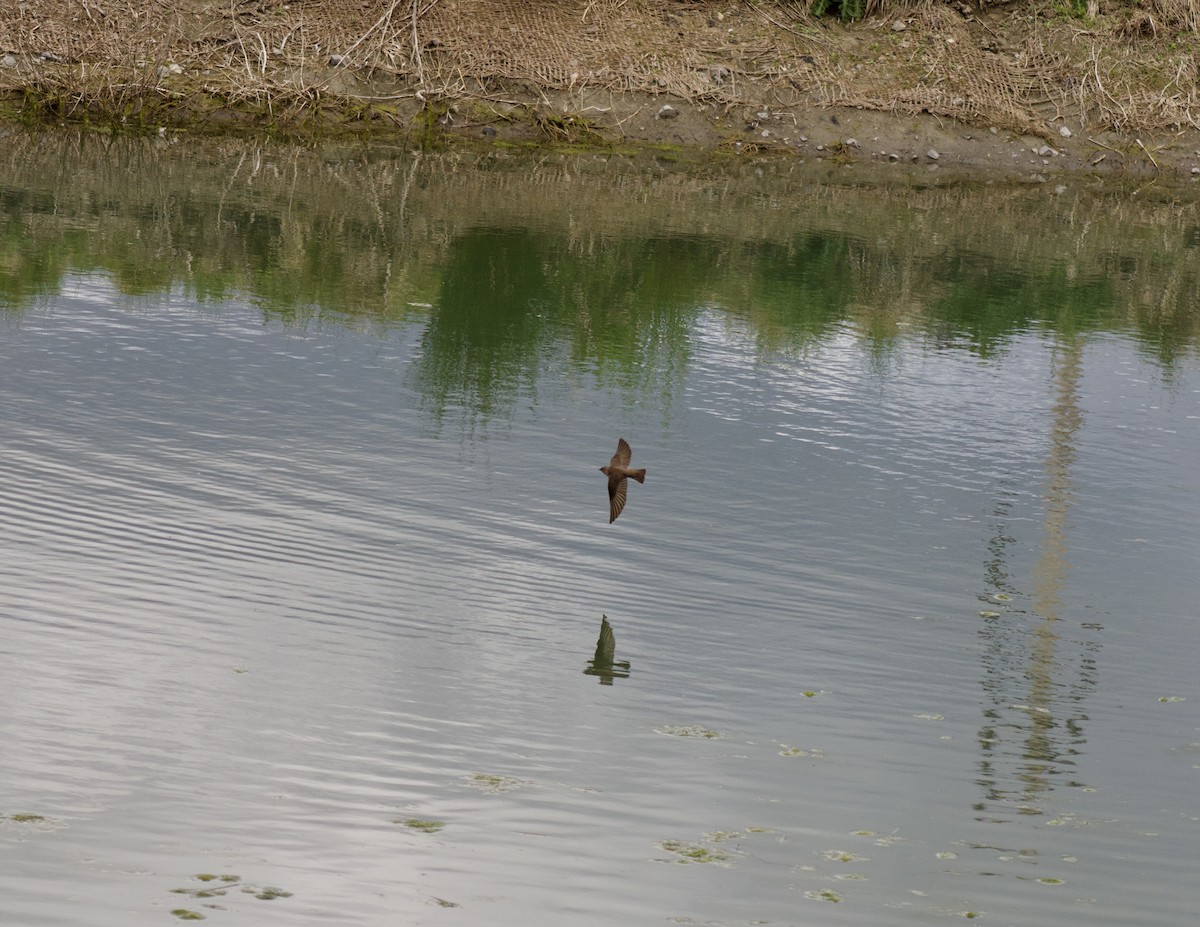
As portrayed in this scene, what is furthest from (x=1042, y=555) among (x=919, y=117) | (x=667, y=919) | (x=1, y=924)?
(x=919, y=117)

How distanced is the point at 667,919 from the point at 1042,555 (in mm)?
4660

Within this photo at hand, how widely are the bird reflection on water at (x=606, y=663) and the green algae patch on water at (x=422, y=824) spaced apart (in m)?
1.57

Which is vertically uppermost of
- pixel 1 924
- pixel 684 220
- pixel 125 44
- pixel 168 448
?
pixel 125 44

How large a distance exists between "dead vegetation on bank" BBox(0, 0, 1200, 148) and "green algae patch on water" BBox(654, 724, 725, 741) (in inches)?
Answer: 747

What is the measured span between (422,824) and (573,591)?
8.43ft

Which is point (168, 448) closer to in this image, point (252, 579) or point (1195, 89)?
point (252, 579)

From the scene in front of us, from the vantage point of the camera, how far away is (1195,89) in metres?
27.4

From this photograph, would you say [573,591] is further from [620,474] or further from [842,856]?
[842,856]

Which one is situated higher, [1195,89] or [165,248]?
[1195,89]

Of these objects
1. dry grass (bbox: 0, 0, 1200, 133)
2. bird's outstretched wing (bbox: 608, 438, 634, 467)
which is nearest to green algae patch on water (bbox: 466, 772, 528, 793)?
bird's outstretched wing (bbox: 608, 438, 634, 467)

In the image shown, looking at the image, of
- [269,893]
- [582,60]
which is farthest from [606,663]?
[582,60]

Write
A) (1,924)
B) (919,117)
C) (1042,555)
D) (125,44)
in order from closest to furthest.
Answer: (1,924) → (1042,555) → (125,44) → (919,117)

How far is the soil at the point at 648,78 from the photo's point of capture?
2416cm

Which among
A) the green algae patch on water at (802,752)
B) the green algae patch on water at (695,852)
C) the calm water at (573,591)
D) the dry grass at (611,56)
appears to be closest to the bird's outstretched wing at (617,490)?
the calm water at (573,591)
